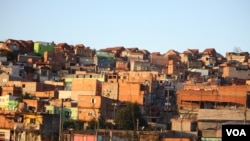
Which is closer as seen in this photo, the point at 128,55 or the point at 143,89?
the point at 143,89

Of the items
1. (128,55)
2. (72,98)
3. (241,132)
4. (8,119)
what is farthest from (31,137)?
(128,55)

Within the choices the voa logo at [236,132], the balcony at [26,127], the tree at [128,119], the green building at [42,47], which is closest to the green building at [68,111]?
the tree at [128,119]

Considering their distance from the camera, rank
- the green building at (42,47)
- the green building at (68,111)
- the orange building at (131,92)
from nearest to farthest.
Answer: the green building at (68,111) < the orange building at (131,92) < the green building at (42,47)

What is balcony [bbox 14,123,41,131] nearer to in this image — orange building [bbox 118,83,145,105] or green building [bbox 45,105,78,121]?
green building [bbox 45,105,78,121]

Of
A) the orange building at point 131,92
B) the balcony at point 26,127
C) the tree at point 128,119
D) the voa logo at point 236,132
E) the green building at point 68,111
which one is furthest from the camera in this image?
the orange building at point 131,92

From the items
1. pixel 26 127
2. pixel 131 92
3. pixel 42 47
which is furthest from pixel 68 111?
pixel 42 47

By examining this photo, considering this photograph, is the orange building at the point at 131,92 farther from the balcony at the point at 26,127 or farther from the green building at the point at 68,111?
the balcony at the point at 26,127

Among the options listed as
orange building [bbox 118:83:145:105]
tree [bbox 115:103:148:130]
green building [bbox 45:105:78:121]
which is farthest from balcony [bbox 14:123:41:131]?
orange building [bbox 118:83:145:105]

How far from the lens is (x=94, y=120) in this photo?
1021 inches

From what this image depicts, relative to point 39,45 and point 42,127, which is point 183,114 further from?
point 39,45

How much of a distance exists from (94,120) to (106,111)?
8.71 ft

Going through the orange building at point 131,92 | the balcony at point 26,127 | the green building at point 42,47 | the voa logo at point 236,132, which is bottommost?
the balcony at point 26,127

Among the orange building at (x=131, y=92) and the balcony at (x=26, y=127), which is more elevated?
the orange building at (x=131, y=92)

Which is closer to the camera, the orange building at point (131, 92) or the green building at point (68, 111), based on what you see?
the green building at point (68, 111)
